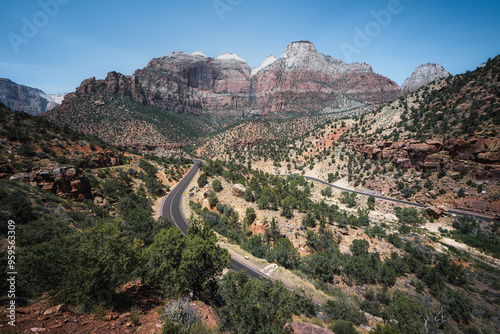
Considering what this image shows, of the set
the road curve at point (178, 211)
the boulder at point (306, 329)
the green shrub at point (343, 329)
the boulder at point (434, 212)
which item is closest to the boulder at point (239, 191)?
the road curve at point (178, 211)

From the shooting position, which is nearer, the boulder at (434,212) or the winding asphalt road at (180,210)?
the winding asphalt road at (180,210)

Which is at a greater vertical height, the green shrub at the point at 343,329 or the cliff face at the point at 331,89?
the cliff face at the point at 331,89

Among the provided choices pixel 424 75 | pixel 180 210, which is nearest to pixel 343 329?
pixel 180 210

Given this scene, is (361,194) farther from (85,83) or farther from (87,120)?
(85,83)

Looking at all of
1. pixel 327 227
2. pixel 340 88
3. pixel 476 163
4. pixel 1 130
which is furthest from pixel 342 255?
pixel 340 88

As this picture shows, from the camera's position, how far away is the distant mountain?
179875mm

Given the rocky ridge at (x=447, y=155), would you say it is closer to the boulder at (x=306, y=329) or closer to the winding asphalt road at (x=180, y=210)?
the winding asphalt road at (x=180, y=210)

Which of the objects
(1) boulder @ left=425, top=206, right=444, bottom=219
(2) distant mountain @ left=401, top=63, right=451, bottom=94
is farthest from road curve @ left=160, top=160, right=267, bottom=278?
(2) distant mountain @ left=401, top=63, right=451, bottom=94

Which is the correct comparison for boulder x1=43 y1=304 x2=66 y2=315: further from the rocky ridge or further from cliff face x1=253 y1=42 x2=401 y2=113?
cliff face x1=253 y1=42 x2=401 y2=113

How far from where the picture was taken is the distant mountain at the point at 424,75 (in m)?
180

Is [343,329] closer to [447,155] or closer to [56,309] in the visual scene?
[56,309]

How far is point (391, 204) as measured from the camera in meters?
38.8

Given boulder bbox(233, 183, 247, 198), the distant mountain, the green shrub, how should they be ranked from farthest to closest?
1. the distant mountain
2. boulder bbox(233, 183, 247, 198)
3. the green shrub

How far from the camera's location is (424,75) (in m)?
184
